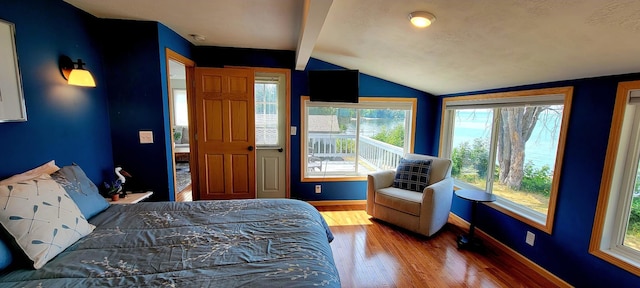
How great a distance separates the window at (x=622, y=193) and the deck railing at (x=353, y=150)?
228 centimetres

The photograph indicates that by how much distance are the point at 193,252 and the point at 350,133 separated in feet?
9.55

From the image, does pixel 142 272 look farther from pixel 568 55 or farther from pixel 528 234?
pixel 528 234

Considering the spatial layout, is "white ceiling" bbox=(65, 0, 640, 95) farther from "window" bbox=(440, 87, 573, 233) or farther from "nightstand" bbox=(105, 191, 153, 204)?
"nightstand" bbox=(105, 191, 153, 204)

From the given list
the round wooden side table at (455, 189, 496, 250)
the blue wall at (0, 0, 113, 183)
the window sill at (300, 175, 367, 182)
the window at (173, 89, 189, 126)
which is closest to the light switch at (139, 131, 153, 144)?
the blue wall at (0, 0, 113, 183)

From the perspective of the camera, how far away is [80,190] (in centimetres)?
166

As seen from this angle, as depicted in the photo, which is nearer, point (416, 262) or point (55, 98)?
point (55, 98)

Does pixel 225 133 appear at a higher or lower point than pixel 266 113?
lower

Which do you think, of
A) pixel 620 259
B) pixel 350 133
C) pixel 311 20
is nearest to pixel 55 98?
pixel 311 20

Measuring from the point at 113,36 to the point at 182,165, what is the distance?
4.22 m

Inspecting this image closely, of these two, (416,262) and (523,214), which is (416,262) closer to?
(416,262)

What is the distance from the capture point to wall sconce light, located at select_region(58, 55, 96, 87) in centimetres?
192

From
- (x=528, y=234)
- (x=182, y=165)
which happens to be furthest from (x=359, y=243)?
(x=182, y=165)

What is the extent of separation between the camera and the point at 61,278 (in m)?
1.06

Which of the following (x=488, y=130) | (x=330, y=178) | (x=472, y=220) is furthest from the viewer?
(x=330, y=178)
